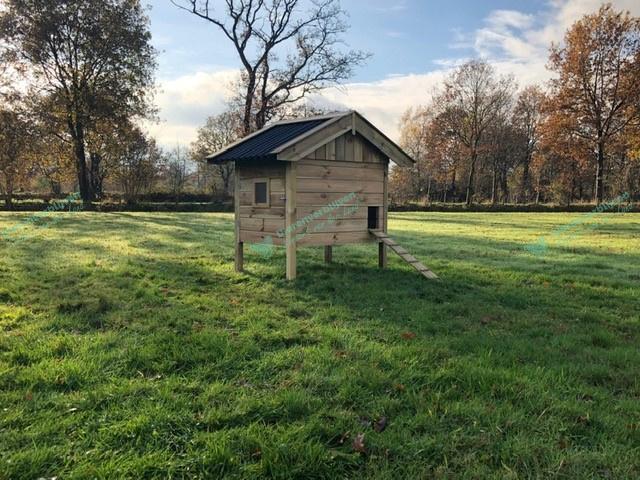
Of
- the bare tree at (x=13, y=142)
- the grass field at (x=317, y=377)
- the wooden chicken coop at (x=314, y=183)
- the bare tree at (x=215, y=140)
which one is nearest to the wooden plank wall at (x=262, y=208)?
the wooden chicken coop at (x=314, y=183)

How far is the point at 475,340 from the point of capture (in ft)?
15.9

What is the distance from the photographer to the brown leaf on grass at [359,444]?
2.86m

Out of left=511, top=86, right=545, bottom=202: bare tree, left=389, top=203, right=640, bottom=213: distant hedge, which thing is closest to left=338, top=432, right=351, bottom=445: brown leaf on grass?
left=389, top=203, right=640, bottom=213: distant hedge

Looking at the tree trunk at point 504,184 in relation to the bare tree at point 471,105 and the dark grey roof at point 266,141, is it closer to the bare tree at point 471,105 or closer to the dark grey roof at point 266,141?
the bare tree at point 471,105

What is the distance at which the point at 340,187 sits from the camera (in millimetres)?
8805

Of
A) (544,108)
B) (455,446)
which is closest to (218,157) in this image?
(455,446)

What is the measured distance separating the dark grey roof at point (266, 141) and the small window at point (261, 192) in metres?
0.50

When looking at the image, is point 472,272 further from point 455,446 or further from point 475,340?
point 455,446

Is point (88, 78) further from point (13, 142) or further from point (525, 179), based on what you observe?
point (525, 179)

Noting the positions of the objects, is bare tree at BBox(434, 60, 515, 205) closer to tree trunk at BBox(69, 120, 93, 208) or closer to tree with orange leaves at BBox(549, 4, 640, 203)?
tree with orange leaves at BBox(549, 4, 640, 203)

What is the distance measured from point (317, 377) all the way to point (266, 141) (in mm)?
5915

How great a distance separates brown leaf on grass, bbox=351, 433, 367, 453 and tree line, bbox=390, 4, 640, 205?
33.8m

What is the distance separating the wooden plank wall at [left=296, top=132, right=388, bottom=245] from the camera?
8.34m

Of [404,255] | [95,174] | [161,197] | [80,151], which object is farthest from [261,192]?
[95,174]
